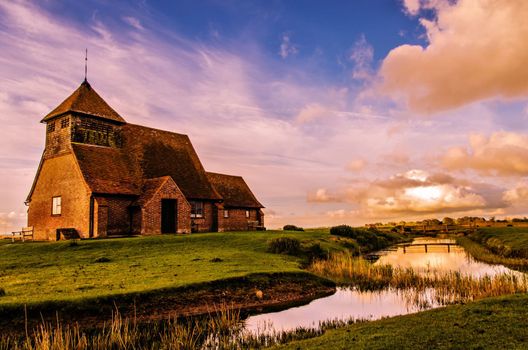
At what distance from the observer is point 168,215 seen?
39438mm

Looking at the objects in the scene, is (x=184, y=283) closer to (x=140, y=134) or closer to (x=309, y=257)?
(x=309, y=257)

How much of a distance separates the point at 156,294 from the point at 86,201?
21.4 metres

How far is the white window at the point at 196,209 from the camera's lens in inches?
1710

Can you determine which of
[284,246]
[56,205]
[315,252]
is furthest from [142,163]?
[315,252]

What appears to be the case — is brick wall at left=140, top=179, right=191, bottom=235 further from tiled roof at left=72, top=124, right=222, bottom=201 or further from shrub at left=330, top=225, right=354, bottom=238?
shrub at left=330, top=225, right=354, bottom=238

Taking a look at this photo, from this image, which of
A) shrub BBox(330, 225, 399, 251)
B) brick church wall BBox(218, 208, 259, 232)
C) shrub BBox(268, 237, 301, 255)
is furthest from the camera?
brick church wall BBox(218, 208, 259, 232)

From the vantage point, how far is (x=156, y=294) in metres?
16.6

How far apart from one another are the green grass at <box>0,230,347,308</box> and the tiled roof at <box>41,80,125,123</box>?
48.8 feet

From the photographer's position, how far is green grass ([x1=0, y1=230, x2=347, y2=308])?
16.6 m

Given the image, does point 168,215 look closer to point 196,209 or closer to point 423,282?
point 196,209

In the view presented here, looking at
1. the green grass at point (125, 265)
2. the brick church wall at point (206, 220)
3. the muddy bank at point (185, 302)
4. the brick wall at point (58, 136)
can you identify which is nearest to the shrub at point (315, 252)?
the green grass at point (125, 265)

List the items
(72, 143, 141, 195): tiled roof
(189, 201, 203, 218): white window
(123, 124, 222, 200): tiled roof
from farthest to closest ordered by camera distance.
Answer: (189, 201, 203, 218): white window
(123, 124, 222, 200): tiled roof
(72, 143, 141, 195): tiled roof

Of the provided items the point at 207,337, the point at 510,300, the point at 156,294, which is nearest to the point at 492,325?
the point at 510,300

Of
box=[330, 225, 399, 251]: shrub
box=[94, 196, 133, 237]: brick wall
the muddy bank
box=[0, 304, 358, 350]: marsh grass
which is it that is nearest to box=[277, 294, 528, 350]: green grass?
box=[0, 304, 358, 350]: marsh grass
